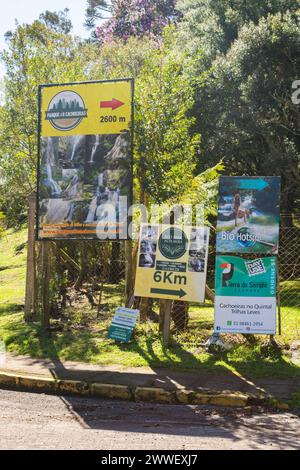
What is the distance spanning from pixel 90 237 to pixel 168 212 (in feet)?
4.61

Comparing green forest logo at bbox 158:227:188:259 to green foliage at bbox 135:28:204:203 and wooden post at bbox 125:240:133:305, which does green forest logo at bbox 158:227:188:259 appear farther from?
green foliage at bbox 135:28:204:203

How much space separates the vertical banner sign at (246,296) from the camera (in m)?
9.20

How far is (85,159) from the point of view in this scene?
10539 mm

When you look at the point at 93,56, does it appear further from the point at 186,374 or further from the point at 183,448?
the point at 183,448

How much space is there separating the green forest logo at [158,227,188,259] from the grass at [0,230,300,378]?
1443 mm

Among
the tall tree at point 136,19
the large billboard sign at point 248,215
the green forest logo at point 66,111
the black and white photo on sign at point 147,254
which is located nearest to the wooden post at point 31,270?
the green forest logo at point 66,111

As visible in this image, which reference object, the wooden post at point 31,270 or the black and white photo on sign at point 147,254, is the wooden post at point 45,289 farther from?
the black and white photo on sign at point 147,254

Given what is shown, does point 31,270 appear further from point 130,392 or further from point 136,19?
point 136,19

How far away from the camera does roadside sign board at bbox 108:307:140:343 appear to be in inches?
399

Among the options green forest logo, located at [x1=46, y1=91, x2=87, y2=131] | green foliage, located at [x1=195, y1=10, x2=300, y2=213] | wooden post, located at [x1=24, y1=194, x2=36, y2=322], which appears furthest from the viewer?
green foliage, located at [x1=195, y1=10, x2=300, y2=213]

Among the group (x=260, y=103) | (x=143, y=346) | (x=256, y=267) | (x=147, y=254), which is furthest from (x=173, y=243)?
(x=260, y=103)

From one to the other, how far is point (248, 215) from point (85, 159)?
119 inches

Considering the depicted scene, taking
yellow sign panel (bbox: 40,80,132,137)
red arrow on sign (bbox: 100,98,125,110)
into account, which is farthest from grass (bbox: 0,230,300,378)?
red arrow on sign (bbox: 100,98,125,110)
